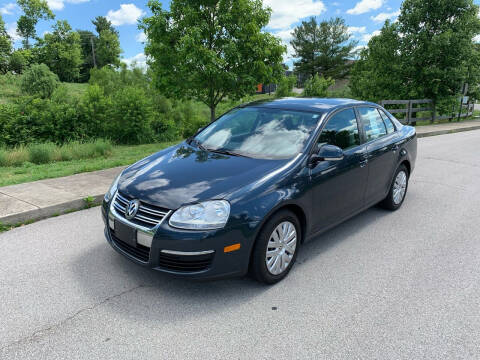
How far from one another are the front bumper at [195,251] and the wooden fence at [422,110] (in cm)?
1582

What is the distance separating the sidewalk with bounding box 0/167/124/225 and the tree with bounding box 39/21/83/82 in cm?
6883

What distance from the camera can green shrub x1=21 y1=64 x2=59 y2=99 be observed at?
2794cm

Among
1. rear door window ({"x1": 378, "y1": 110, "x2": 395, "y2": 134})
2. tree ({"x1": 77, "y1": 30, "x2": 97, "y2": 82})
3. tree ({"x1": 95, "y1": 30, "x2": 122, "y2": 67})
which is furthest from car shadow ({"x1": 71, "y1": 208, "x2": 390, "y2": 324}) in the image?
tree ({"x1": 77, "y1": 30, "x2": 97, "y2": 82})

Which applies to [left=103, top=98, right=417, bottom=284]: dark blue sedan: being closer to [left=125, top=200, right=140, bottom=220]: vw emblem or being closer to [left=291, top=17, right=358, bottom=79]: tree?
[left=125, top=200, right=140, bottom=220]: vw emblem

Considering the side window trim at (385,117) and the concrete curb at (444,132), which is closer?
the side window trim at (385,117)

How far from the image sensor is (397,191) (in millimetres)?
5344

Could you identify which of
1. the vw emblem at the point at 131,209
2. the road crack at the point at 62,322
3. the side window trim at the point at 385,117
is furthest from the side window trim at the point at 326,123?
the road crack at the point at 62,322

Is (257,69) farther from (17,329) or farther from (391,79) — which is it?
(391,79)

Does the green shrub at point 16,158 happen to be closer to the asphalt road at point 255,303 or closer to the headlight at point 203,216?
the asphalt road at point 255,303

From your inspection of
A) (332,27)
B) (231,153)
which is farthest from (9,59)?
(231,153)

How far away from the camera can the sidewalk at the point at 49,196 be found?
15.9 feet

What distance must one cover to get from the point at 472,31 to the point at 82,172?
20295 mm

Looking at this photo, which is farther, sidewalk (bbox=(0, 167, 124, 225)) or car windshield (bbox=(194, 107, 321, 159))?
sidewalk (bbox=(0, 167, 124, 225))

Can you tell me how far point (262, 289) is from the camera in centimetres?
333
